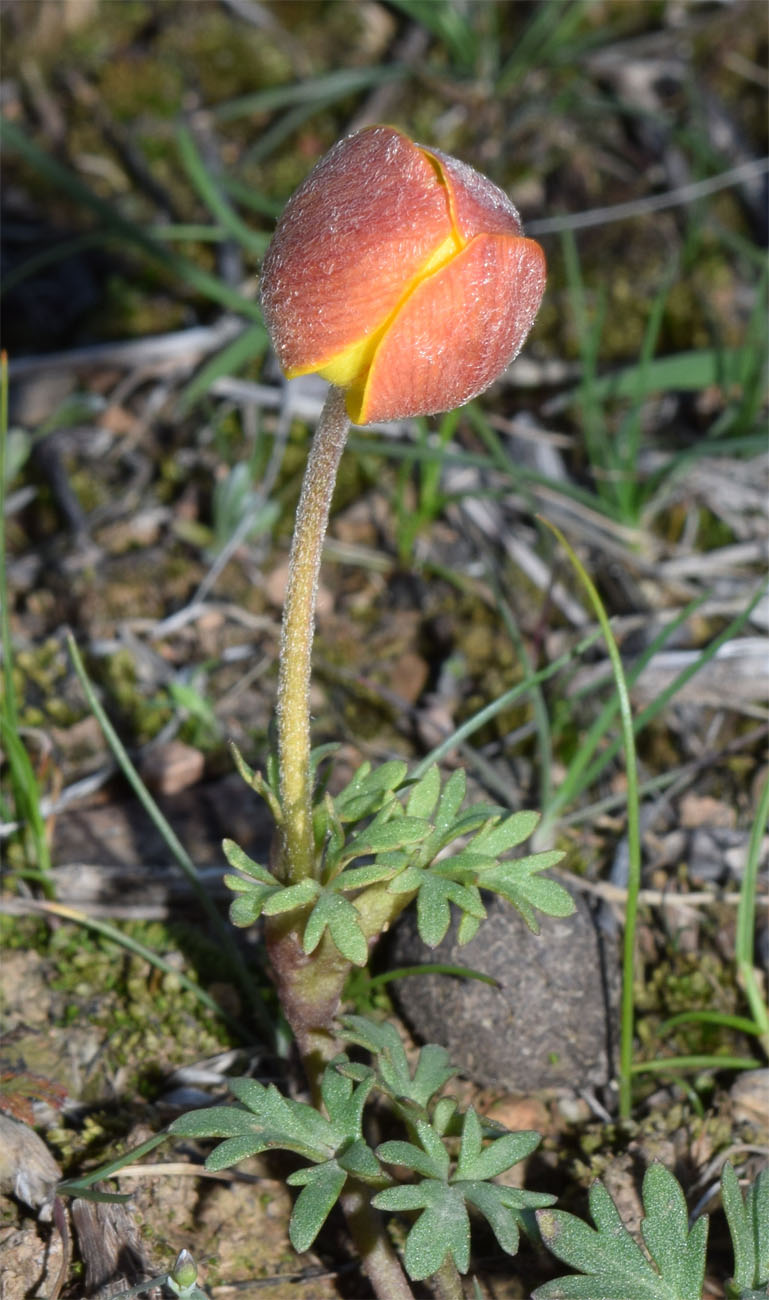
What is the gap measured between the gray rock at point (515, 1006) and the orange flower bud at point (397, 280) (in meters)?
1.14

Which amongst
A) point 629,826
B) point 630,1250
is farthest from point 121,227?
point 630,1250

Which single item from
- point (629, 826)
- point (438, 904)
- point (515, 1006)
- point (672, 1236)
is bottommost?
point (515, 1006)

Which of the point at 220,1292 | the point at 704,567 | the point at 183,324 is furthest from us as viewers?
the point at 183,324

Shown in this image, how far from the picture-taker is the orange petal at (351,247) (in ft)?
5.09

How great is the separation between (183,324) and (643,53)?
209cm

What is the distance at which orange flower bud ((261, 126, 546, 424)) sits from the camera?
1.54m

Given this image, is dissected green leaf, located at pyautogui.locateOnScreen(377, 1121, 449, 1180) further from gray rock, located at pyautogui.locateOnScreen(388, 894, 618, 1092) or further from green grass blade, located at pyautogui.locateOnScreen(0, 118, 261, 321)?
green grass blade, located at pyautogui.locateOnScreen(0, 118, 261, 321)

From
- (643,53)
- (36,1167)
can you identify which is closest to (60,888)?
(36,1167)

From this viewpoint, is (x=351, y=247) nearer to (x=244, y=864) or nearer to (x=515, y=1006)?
(x=244, y=864)

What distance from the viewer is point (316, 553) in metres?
1.82

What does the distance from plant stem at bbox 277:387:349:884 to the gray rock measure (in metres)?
0.48

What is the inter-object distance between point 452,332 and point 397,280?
0.10m

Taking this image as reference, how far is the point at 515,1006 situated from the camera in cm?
229

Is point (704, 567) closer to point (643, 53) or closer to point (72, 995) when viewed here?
point (72, 995)
